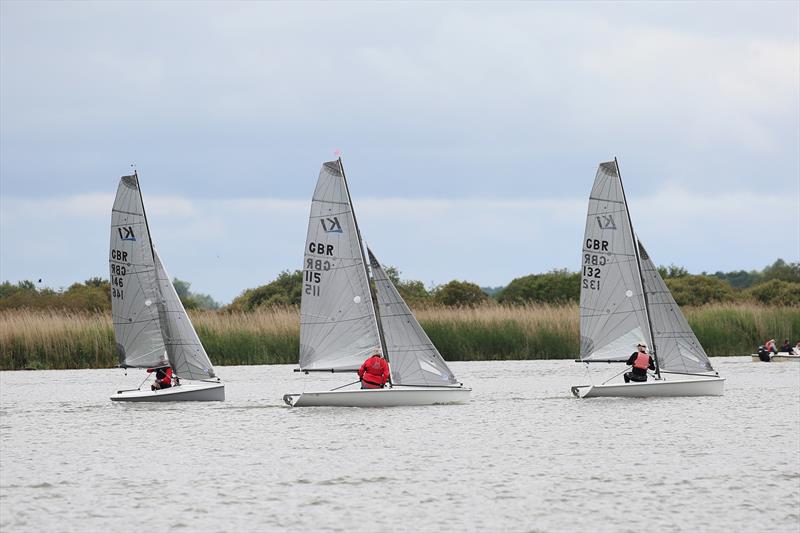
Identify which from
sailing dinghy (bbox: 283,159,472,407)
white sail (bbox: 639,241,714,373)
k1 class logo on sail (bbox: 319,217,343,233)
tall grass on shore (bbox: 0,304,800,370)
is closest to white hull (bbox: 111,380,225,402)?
sailing dinghy (bbox: 283,159,472,407)

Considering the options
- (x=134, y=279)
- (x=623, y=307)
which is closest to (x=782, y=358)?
(x=623, y=307)

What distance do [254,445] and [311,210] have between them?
21.7 feet

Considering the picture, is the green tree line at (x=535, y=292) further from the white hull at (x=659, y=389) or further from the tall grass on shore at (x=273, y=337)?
the white hull at (x=659, y=389)

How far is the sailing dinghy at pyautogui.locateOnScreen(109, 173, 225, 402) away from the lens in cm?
3391

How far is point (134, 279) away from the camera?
3412 centimetres

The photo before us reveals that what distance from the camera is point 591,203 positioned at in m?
33.6

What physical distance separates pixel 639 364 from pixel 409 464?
34.3 ft

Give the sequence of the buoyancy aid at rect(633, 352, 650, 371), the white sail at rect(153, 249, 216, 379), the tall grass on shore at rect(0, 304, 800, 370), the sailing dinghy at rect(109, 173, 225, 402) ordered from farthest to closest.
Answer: the tall grass on shore at rect(0, 304, 800, 370) < the white sail at rect(153, 249, 216, 379) < the sailing dinghy at rect(109, 173, 225, 402) < the buoyancy aid at rect(633, 352, 650, 371)

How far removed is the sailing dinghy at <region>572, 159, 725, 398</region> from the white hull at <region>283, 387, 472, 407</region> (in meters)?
3.93

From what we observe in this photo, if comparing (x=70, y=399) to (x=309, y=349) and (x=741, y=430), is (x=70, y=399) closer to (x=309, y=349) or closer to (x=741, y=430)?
(x=309, y=349)

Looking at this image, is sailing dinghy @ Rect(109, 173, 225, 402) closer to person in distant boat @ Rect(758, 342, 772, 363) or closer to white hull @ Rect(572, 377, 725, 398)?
white hull @ Rect(572, 377, 725, 398)

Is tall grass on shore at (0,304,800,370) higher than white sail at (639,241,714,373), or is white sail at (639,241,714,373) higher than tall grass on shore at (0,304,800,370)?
tall grass on shore at (0,304,800,370)

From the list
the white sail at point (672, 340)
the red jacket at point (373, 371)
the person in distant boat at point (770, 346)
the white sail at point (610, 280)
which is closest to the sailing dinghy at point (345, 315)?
the red jacket at point (373, 371)

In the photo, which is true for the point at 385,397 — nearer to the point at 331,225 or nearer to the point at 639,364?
the point at 331,225
